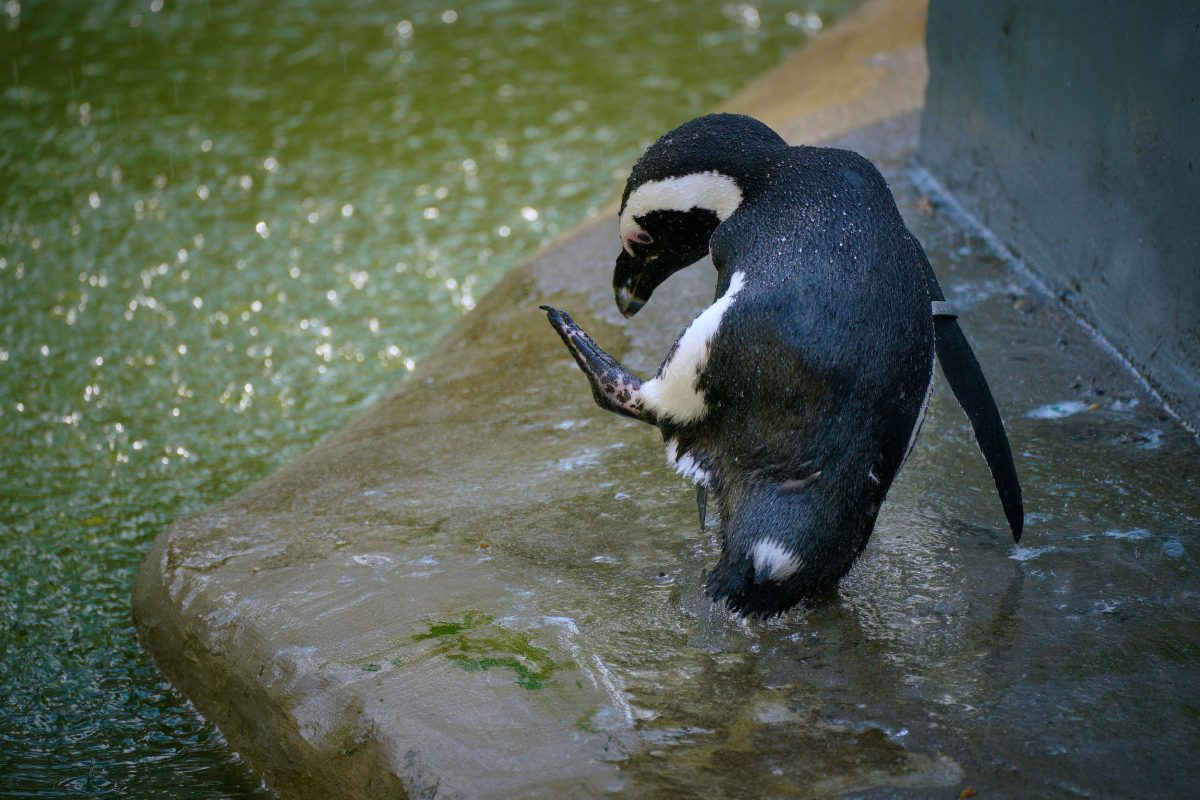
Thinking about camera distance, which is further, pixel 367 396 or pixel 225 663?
pixel 367 396

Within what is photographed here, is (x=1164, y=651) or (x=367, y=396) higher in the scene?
(x=1164, y=651)

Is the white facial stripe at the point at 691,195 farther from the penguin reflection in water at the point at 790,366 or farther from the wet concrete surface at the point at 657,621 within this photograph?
the wet concrete surface at the point at 657,621

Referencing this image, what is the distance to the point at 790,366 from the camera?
2.03 meters

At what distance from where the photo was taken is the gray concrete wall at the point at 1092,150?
9.58 feet

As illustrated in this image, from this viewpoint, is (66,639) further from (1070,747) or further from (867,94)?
(867,94)

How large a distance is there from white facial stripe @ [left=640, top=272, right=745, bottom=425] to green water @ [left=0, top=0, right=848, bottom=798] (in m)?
1.02

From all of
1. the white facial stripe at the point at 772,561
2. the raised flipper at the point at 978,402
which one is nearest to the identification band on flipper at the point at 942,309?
the raised flipper at the point at 978,402

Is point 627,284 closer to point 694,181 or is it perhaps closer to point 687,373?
point 694,181

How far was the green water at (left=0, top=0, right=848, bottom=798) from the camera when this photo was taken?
9.39 feet

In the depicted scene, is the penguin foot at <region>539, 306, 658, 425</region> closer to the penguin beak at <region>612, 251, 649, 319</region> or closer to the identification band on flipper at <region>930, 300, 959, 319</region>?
the penguin beak at <region>612, 251, 649, 319</region>

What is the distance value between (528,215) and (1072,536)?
9.40 feet

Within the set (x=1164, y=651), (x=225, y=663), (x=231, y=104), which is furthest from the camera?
(x=231, y=104)

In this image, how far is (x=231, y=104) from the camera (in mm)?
5770

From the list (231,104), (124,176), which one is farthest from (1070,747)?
(231,104)
